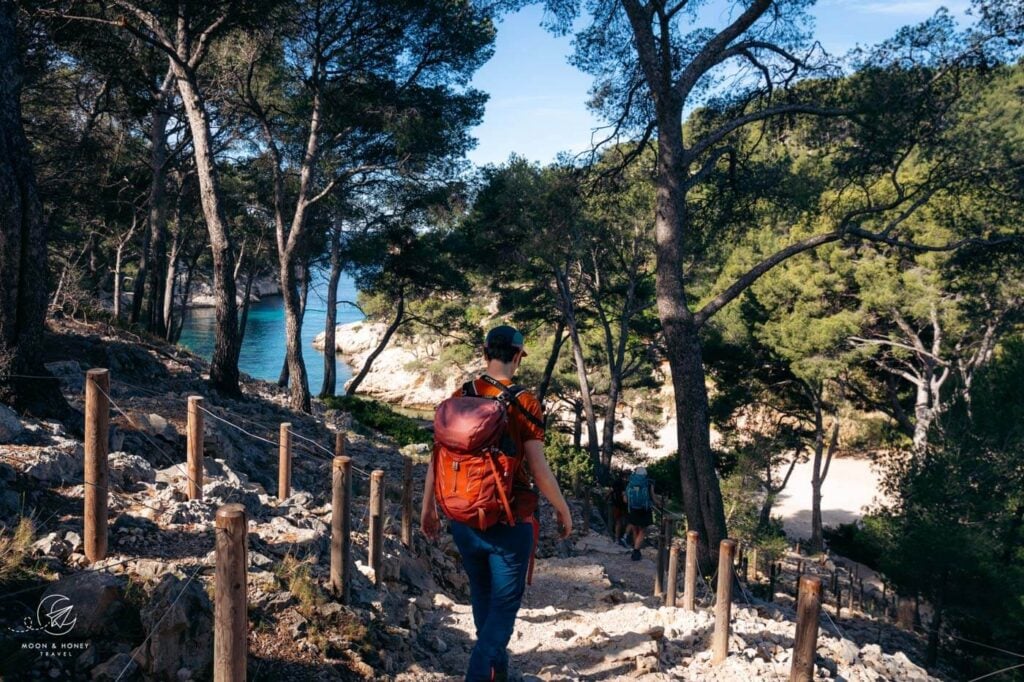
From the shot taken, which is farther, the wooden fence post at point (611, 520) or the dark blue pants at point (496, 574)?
the wooden fence post at point (611, 520)

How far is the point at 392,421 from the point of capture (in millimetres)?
19000

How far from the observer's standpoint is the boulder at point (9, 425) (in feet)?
16.8

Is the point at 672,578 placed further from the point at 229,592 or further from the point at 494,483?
the point at 229,592

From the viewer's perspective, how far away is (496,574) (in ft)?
11.0

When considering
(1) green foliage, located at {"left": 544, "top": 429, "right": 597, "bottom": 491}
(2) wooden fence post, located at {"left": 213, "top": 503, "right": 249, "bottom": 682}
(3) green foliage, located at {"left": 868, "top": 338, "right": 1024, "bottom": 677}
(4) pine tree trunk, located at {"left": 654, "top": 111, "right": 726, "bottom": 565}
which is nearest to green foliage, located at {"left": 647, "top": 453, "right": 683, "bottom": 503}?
(1) green foliage, located at {"left": 544, "top": 429, "right": 597, "bottom": 491}

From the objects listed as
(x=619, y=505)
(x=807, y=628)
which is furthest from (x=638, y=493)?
(x=807, y=628)

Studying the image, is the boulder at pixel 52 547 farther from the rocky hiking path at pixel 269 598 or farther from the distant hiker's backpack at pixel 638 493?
the distant hiker's backpack at pixel 638 493

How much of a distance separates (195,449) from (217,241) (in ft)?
21.9

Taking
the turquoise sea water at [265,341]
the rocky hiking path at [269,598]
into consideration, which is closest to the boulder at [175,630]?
the rocky hiking path at [269,598]

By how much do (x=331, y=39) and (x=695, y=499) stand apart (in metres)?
11.1

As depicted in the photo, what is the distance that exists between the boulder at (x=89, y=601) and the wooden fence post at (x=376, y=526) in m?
1.97

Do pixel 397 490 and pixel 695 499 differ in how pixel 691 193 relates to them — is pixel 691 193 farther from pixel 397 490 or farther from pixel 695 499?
pixel 397 490

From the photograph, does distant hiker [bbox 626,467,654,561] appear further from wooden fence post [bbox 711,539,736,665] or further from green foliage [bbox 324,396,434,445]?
green foliage [bbox 324,396,434,445]

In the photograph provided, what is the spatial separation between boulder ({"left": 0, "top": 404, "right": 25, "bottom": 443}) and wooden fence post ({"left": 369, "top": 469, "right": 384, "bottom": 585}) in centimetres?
275
